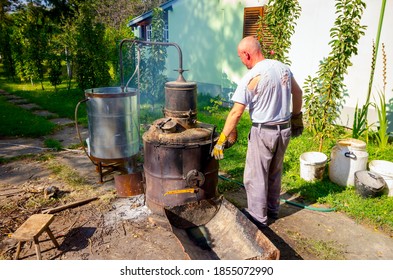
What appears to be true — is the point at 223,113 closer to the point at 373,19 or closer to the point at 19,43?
the point at 373,19

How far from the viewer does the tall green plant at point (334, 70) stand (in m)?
5.16

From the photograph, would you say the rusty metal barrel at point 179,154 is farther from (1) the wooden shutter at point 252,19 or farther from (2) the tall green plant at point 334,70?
(1) the wooden shutter at point 252,19

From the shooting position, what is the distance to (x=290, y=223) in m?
4.05

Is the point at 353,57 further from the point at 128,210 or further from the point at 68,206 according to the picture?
the point at 68,206

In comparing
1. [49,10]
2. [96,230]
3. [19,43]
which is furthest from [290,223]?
[49,10]

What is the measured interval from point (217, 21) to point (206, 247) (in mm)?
9233

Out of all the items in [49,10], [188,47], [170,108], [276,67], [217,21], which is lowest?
[170,108]

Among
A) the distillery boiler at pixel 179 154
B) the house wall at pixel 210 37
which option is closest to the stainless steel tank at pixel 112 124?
the distillery boiler at pixel 179 154

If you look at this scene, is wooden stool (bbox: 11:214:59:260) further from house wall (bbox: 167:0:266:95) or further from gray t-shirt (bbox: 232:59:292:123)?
house wall (bbox: 167:0:266:95)

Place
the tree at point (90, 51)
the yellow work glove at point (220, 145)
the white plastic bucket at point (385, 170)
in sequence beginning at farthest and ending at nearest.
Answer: the tree at point (90, 51) < the white plastic bucket at point (385, 170) < the yellow work glove at point (220, 145)

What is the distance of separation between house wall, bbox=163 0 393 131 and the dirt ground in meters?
3.91

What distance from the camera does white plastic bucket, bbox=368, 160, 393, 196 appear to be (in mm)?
4461

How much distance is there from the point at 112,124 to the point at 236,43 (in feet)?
21.6

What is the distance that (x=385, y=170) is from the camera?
4676mm
